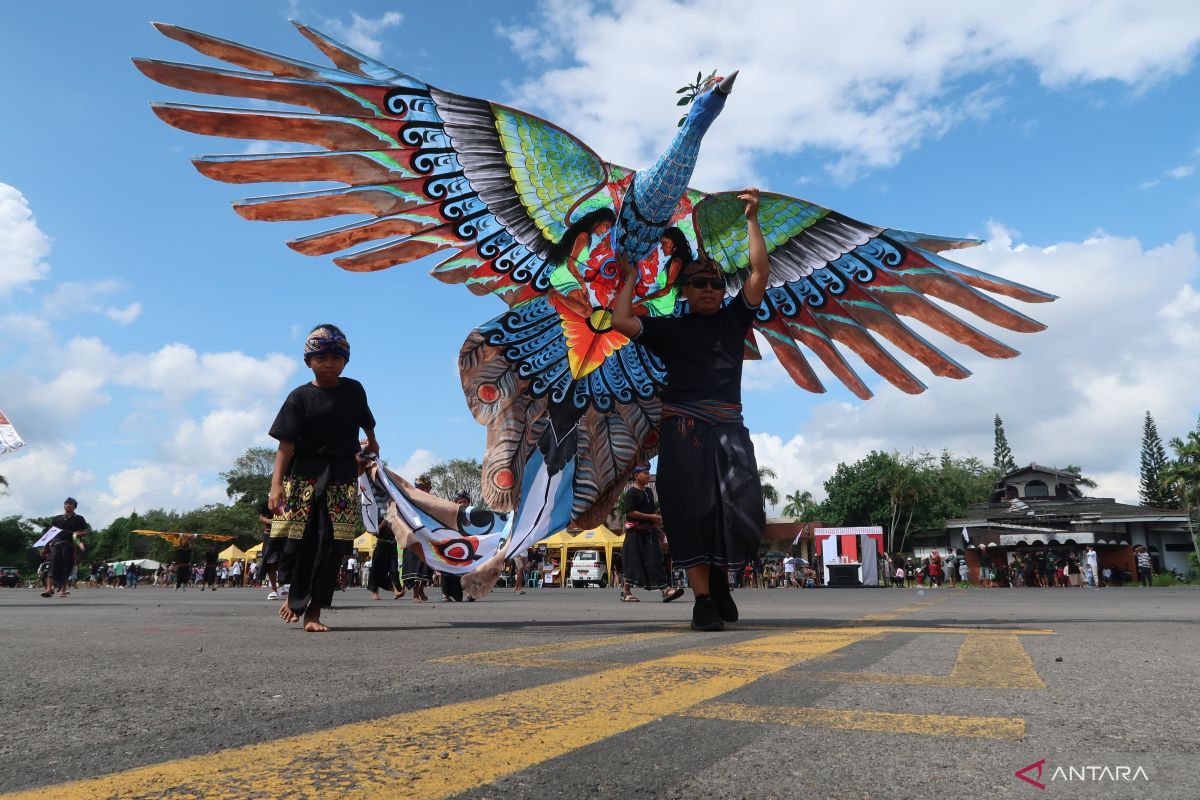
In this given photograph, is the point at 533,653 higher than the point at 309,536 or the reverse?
the reverse

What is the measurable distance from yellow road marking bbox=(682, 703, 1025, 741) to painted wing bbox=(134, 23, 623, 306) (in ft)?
13.9

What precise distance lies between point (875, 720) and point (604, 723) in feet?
1.97

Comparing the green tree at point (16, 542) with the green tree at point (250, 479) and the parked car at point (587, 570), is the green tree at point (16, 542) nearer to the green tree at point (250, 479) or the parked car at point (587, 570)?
the green tree at point (250, 479)

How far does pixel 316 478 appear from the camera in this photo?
17.5 feet

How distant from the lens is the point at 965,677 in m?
2.41

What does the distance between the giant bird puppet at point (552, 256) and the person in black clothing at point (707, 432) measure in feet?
2.85

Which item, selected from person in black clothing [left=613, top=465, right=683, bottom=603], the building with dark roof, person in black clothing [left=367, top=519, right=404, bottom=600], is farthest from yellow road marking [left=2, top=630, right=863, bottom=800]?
the building with dark roof

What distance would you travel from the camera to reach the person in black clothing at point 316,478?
205 inches

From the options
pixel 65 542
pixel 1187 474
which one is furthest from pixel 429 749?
pixel 1187 474

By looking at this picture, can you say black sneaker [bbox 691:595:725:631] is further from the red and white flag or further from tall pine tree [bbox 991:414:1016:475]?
tall pine tree [bbox 991:414:1016:475]

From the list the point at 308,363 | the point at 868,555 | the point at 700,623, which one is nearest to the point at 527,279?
the point at 308,363

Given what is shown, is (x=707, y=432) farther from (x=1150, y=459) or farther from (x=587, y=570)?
(x=1150, y=459)

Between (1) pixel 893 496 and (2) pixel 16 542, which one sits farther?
(2) pixel 16 542

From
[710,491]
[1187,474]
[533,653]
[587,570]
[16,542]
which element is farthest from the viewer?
[16,542]
